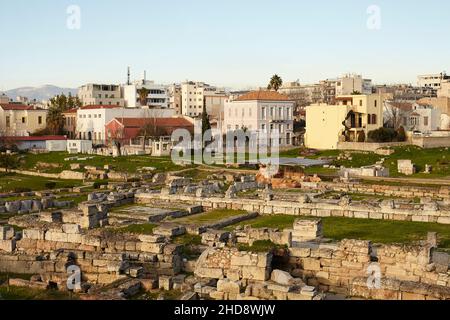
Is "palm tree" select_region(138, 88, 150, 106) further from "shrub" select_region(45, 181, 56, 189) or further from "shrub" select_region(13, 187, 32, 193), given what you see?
"shrub" select_region(13, 187, 32, 193)

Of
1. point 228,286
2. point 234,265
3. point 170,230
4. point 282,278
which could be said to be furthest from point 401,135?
point 228,286

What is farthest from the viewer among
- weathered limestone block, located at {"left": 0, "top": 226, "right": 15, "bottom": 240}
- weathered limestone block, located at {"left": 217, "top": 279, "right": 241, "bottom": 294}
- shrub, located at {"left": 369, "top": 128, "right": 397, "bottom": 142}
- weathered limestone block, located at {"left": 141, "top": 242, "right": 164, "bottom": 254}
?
shrub, located at {"left": 369, "top": 128, "right": 397, "bottom": 142}

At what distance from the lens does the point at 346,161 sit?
59.6 meters

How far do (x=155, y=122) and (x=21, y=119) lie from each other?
24.9 metres

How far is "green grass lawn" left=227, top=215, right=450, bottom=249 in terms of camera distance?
26750 mm

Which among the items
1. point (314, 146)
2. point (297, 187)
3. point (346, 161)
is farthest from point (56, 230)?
point (314, 146)

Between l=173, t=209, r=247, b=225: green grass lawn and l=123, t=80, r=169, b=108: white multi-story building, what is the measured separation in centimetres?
8036

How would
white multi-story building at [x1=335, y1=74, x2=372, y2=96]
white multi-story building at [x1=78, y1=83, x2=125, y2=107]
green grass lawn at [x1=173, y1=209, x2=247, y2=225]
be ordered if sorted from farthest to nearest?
1. white multi-story building at [x1=78, y1=83, x2=125, y2=107]
2. white multi-story building at [x1=335, y1=74, x2=372, y2=96]
3. green grass lawn at [x1=173, y1=209, x2=247, y2=225]

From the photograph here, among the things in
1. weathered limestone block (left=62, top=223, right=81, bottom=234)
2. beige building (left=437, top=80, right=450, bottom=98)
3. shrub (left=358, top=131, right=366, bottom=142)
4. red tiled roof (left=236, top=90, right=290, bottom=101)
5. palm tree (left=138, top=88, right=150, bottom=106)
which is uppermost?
beige building (left=437, top=80, right=450, bottom=98)

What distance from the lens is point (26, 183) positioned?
53.0 meters

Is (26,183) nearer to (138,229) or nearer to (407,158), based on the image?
(138,229)

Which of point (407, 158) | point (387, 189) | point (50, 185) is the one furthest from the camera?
point (407, 158)

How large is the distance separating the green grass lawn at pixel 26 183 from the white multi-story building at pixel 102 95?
5986 centimetres

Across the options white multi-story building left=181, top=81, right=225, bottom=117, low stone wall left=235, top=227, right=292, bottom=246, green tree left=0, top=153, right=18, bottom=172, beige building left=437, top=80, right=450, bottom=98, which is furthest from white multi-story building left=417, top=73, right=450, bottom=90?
low stone wall left=235, top=227, right=292, bottom=246
